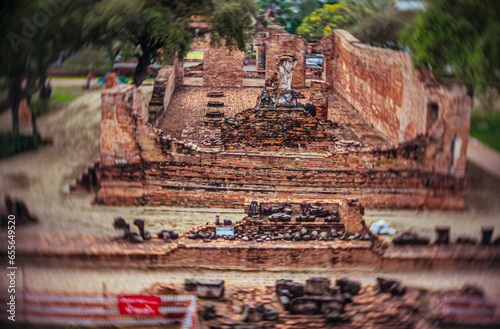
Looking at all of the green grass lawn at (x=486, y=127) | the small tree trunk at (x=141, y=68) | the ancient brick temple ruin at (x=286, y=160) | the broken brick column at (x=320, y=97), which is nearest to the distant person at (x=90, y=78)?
the ancient brick temple ruin at (x=286, y=160)

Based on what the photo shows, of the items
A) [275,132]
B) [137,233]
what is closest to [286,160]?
[275,132]

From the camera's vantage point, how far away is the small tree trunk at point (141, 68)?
37.4ft

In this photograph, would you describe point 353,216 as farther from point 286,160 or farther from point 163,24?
point 163,24

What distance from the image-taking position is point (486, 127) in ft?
28.3

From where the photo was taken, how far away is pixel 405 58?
35.7ft

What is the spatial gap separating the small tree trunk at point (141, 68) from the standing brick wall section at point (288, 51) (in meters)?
4.15

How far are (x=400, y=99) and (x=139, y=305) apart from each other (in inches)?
289

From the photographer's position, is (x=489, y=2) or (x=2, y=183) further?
(x=2, y=183)

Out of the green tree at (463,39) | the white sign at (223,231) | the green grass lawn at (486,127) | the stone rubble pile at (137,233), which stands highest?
the green tree at (463,39)

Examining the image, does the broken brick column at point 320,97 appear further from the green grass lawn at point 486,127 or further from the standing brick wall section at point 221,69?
the green grass lawn at point 486,127

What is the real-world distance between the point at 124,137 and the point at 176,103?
217 inches

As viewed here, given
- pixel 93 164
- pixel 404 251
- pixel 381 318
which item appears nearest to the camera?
pixel 381 318

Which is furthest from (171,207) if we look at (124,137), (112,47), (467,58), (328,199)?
(467,58)

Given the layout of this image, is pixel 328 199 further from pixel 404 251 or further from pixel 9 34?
pixel 9 34
